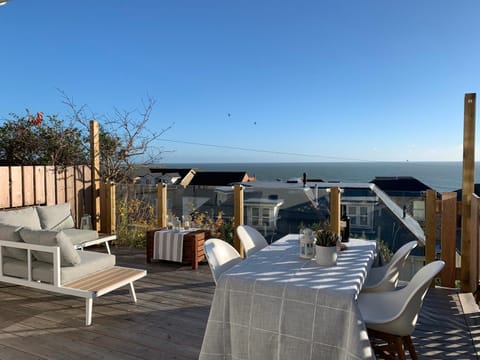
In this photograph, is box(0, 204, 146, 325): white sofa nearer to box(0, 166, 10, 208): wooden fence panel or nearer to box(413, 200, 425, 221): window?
box(0, 166, 10, 208): wooden fence panel

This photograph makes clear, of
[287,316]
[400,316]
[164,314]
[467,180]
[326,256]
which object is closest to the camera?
[287,316]

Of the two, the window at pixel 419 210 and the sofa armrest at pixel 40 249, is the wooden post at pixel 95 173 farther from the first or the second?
the window at pixel 419 210

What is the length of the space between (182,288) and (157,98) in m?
4.27

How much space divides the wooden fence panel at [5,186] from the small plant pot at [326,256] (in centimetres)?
475

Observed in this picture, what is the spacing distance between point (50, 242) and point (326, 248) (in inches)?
95.2

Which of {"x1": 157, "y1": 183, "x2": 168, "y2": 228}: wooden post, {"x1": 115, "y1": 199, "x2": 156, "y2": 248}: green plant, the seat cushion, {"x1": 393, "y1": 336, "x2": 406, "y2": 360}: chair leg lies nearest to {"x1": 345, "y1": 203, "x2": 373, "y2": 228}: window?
→ {"x1": 393, "y1": 336, "x2": 406, "y2": 360}: chair leg

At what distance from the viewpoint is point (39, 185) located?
5.47 meters

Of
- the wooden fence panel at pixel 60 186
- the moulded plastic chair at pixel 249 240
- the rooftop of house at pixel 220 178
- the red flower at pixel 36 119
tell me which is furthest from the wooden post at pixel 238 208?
the rooftop of house at pixel 220 178

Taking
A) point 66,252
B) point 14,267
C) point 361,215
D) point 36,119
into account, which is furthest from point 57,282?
point 36,119

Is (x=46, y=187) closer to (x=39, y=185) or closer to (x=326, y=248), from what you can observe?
(x=39, y=185)

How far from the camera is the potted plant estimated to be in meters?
2.29

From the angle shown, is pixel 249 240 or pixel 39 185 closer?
pixel 249 240

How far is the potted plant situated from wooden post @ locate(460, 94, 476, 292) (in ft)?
7.88

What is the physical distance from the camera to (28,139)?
22.5 ft
